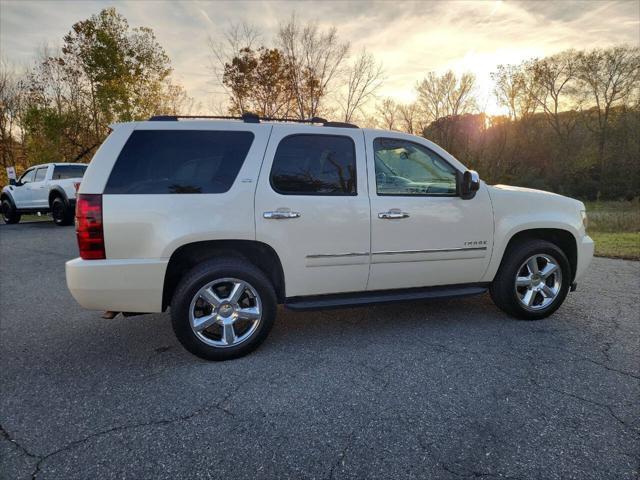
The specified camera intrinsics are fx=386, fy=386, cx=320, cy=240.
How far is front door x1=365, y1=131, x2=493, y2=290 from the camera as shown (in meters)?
3.44

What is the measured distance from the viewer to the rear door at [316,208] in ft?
10.4

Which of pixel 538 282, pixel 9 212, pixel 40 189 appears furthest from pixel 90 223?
pixel 9 212

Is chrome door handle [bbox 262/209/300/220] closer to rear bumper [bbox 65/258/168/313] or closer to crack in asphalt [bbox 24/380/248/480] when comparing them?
rear bumper [bbox 65/258/168/313]

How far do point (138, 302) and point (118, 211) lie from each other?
28.3 inches

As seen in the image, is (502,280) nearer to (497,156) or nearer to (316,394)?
(316,394)

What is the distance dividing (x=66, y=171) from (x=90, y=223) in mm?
12479

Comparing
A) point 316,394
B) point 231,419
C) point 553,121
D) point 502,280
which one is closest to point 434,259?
point 502,280

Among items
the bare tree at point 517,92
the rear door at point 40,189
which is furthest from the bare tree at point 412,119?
the rear door at point 40,189

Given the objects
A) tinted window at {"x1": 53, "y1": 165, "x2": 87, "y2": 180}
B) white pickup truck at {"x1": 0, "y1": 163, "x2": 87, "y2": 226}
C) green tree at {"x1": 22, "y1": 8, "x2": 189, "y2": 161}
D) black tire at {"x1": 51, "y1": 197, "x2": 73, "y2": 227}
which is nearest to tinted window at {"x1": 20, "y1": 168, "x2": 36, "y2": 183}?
white pickup truck at {"x1": 0, "y1": 163, "x2": 87, "y2": 226}

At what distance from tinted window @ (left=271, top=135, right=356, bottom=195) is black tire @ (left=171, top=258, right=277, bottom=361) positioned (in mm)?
739

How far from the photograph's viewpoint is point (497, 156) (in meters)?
37.1

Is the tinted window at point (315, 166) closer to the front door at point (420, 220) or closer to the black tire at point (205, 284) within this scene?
the front door at point (420, 220)

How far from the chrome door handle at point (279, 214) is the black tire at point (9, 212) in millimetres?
15477

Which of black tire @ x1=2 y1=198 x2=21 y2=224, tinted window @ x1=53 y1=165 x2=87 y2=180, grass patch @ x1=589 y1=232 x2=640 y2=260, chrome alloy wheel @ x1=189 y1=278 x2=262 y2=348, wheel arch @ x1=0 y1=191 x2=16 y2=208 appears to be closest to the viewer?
chrome alloy wheel @ x1=189 y1=278 x2=262 y2=348
